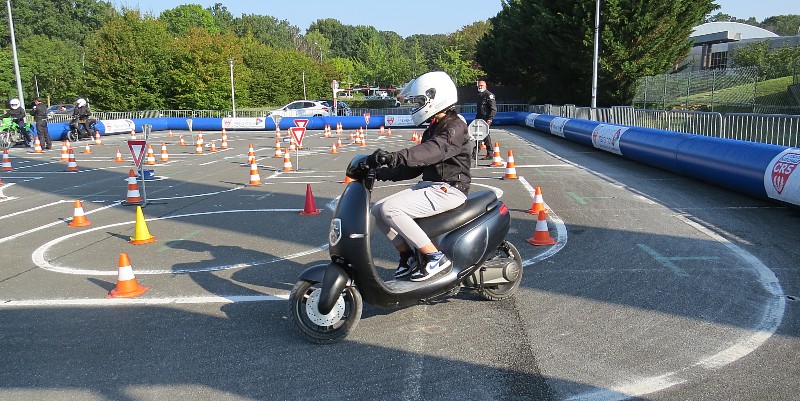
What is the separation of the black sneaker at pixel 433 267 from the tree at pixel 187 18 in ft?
337

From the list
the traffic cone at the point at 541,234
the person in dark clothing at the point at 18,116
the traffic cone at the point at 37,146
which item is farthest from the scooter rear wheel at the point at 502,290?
the person in dark clothing at the point at 18,116

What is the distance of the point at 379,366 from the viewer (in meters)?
4.05

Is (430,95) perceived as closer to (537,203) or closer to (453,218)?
(453,218)

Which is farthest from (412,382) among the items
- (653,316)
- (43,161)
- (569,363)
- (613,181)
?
(43,161)

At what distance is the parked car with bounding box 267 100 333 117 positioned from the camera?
132ft

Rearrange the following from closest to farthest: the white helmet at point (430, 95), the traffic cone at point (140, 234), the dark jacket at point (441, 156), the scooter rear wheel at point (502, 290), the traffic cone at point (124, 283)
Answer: the dark jacket at point (441, 156) → the white helmet at point (430, 95) → the scooter rear wheel at point (502, 290) → the traffic cone at point (124, 283) → the traffic cone at point (140, 234)

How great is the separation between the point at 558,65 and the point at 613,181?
29.5 m

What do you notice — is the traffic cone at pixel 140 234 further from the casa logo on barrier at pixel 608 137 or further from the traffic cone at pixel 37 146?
the traffic cone at pixel 37 146

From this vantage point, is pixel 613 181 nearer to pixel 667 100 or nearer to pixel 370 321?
pixel 370 321

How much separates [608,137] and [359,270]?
48.4 ft

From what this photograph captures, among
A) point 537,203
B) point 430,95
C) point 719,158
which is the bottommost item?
point 537,203

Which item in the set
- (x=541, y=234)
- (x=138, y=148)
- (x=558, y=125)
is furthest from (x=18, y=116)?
(x=541, y=234)

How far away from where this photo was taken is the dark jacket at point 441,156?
4570 millimetres

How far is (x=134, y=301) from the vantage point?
5.53 metres
